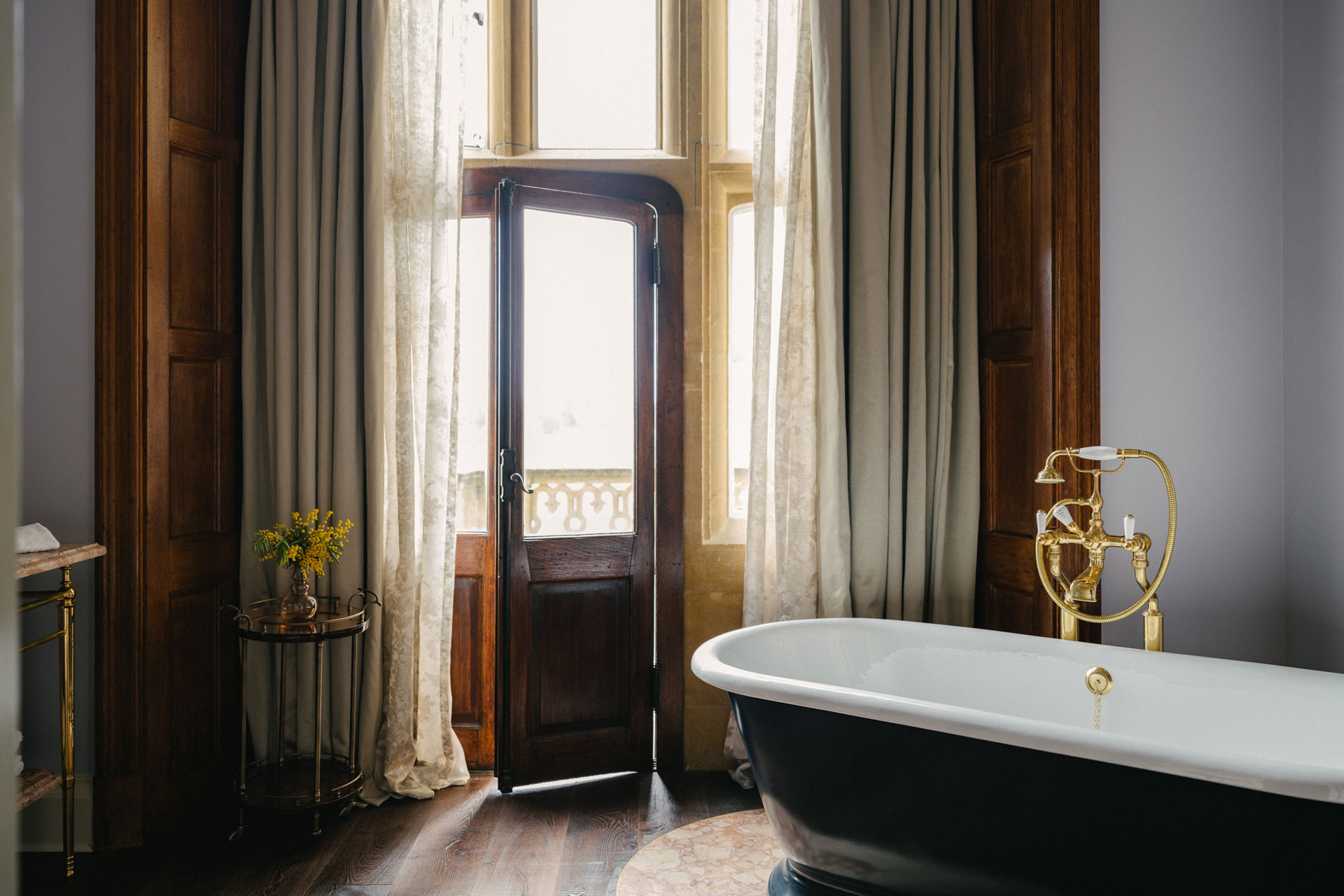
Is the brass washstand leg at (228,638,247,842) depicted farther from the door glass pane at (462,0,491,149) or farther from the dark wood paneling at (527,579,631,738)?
the door glass pane at (462,0,491,149)

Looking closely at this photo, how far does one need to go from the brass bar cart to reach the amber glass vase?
0.07 feet

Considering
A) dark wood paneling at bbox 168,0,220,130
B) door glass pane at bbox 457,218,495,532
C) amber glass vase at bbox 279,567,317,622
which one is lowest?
amber glass vase at bbox 279,567,317,622

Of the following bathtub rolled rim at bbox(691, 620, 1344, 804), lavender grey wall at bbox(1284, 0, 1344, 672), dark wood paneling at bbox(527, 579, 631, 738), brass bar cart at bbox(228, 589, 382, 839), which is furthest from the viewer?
dark wood paneling at bbox(527, 579, 631, 738)

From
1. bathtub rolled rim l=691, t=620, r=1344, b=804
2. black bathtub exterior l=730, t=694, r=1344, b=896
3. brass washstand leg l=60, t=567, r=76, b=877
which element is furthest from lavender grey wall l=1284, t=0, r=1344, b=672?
Result: brass washstand leg l=60, t=567, r=76, b=877

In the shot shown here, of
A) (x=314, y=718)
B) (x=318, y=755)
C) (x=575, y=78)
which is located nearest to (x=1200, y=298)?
(x=575, y=78)

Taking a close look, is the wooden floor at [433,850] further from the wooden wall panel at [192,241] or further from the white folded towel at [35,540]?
the wooden wall panel at [192,241]

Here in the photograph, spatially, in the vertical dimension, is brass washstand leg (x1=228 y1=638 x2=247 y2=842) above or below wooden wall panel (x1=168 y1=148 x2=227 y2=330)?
below

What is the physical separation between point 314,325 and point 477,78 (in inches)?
44.2

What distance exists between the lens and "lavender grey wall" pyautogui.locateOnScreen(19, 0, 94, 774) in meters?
2.41

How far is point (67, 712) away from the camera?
225 centimetres

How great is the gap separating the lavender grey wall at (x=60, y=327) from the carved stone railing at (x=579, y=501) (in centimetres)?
113

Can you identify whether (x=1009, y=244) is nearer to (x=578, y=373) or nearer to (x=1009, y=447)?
(x=1009, y=447)

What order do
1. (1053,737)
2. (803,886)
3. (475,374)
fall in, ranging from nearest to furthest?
1. (1053,737)
2. (803,886)
3. (475,374)

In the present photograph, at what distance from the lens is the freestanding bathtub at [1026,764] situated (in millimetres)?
1434
